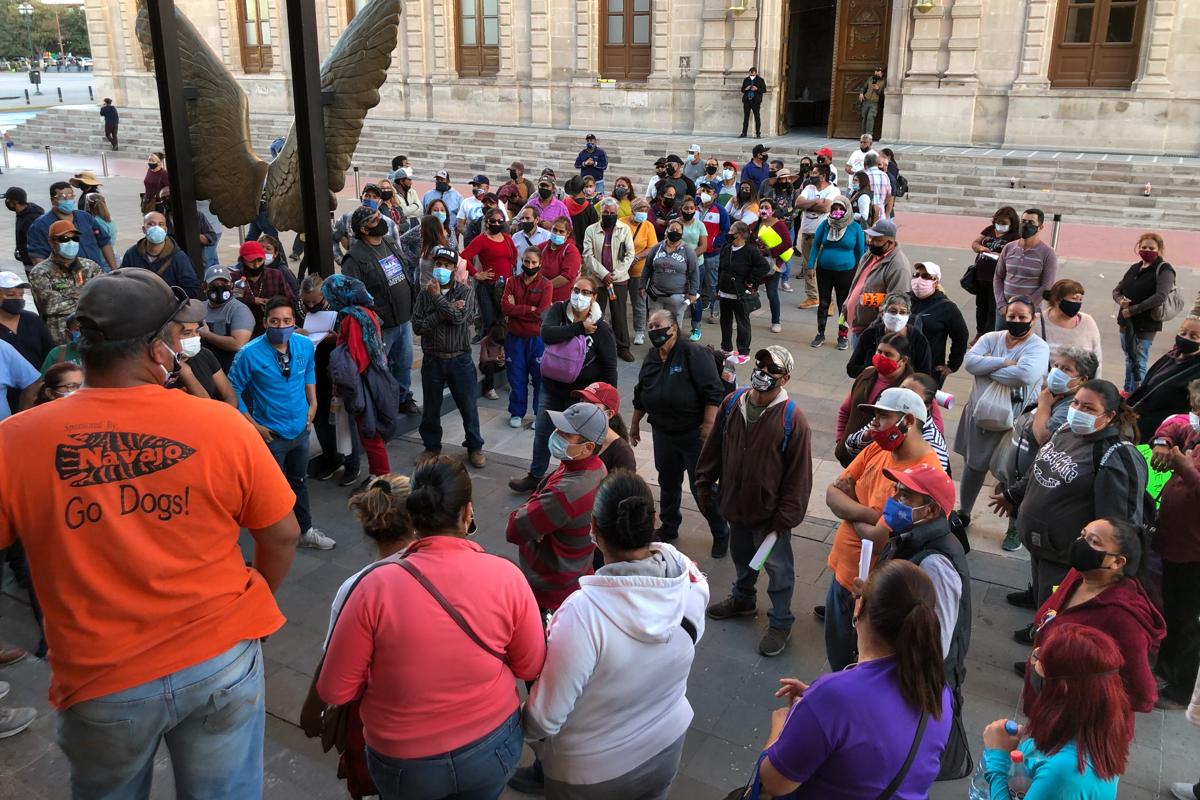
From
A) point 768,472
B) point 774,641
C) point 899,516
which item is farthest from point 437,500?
point 774,641

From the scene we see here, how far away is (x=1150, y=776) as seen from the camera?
4.17 m

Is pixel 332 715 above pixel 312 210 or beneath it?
beneath

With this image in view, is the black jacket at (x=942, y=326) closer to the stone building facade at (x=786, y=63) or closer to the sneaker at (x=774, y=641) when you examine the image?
the sneaker at (x=774, y=641)

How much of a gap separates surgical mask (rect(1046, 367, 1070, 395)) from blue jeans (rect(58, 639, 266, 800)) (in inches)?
172

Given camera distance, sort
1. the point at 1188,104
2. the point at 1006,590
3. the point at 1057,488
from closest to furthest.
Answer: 1. the point at 1057,488
2. the point at 1006,590
3. the point at 1188,104

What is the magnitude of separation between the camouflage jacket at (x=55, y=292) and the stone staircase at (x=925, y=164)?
49.3 feet

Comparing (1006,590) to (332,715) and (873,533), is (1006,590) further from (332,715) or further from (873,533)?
(332,715)

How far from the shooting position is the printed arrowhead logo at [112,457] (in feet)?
7.64

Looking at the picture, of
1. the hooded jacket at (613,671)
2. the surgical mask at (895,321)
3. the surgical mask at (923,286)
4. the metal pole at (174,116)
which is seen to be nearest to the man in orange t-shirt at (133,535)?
the hooded jacket at (613,671)

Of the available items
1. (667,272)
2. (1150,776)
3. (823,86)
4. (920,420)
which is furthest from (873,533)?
(823,86)

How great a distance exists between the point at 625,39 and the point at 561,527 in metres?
22.1

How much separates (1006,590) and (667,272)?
5074mm

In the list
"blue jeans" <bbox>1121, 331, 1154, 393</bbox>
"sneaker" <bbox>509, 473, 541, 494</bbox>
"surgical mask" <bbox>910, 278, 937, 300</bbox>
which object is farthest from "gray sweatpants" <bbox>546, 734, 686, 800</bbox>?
"blue jeans" <bbox>1121, 331, 1154, 393</bbox>

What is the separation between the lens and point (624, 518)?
3041 millimetres
